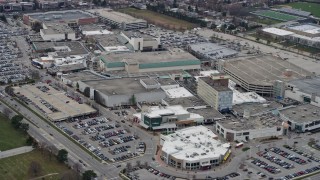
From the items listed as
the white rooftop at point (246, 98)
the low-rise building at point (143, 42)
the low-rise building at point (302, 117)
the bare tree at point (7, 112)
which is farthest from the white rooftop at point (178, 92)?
the low-rise building at point (143, 42)

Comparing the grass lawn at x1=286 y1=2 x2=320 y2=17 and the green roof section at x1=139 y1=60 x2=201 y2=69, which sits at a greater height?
the grass lawn at x1=286 y1=2 x2=320 y2=17

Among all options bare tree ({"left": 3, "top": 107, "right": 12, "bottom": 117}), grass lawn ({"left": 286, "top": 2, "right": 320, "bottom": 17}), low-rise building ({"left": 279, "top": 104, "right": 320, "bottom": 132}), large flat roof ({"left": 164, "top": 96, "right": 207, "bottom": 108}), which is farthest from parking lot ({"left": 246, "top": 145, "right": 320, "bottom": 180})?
grass lawn ({"left": 286, "top": 2, "right": 320, "bottom": 17})

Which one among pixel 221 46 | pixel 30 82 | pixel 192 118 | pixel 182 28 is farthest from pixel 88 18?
pixel 192 118

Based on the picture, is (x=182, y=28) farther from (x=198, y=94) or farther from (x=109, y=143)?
(x=109, y=143)

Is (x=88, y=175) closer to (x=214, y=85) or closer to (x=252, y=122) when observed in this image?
(x=252, y=122)

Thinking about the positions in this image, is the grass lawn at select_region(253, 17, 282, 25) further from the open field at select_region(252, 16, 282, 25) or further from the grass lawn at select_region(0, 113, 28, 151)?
the grass lawn at select_region(0, 113, 28, 151)

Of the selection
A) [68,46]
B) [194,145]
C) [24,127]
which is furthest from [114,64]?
[194,145]

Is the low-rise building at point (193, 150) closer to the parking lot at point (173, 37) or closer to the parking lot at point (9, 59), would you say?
the parking lot at point (9, 59)
